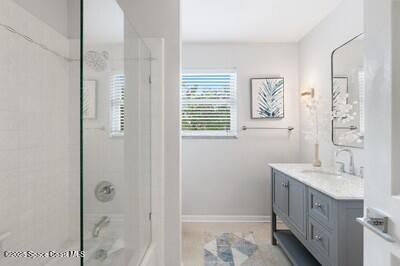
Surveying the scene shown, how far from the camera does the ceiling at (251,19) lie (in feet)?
9.16

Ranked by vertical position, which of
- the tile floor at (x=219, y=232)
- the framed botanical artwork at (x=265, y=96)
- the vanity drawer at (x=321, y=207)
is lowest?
the tile floor at (x=219, y=232)

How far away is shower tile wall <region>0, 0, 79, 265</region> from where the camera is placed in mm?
1548

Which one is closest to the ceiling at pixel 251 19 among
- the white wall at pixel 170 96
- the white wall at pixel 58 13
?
the white wall at pixel 170 96

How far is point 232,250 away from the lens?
2949mm

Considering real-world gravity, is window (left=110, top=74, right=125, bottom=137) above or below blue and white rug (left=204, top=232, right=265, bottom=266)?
above

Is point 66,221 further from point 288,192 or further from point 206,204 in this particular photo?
point 206,204

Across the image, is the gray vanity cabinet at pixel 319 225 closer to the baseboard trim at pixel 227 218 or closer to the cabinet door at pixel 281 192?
the cabinet door at pixel 281 192

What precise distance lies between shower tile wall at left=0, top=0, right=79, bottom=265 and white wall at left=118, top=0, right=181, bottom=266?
2.14 ft

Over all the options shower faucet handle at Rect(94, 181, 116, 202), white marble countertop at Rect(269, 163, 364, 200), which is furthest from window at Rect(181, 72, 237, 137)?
shower faucet handle at Rect(94, 181, 116, 202)

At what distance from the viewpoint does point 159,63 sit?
218cm

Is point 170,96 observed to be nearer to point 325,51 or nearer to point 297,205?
point 297,205

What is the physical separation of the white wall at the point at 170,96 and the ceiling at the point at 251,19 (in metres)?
0.63

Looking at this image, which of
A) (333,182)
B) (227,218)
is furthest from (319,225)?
(227,218)

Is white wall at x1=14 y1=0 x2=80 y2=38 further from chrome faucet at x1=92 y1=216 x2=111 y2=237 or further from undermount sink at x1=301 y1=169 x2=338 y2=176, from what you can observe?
undermount sink at x1=301 y1=169 x2=338 y2=176
